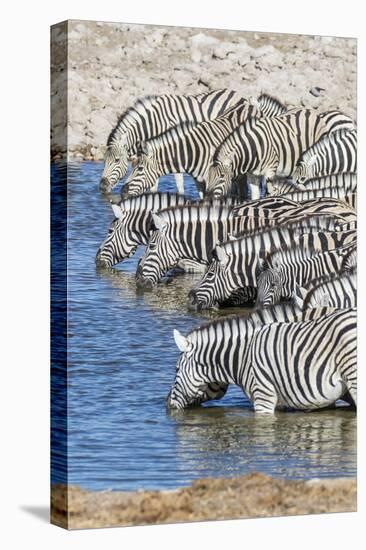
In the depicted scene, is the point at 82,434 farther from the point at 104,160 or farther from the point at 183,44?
the point at 183,44

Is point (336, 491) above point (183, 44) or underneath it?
underneath

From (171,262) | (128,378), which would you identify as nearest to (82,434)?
(128,378)

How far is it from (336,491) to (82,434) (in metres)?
2.32

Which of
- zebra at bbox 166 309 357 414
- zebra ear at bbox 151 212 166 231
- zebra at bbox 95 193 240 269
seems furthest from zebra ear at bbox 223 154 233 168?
zebra at bbox 166 309 357 414

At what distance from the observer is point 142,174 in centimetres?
1420

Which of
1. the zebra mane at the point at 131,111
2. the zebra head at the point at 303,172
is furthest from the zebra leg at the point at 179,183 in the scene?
the zebra head at the point at 303,172

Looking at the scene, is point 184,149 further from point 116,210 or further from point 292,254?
point 292,254

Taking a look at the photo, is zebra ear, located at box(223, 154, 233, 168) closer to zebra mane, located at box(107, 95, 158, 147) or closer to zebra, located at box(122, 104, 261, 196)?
zebra, located at box(122, 104, 261, 196)

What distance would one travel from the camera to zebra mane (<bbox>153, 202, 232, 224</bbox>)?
14227 millimetres

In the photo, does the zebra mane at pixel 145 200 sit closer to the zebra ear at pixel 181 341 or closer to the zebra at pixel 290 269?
the zebra at pixel 290 269

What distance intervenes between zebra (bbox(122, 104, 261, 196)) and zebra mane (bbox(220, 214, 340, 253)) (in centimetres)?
58

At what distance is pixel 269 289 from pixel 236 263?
347mm

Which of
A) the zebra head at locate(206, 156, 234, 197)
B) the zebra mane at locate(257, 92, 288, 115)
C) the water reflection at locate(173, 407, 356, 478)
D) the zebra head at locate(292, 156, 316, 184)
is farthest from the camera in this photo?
the zebra head at locate(292, 156, 316, 184)

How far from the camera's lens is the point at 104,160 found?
13.9 m
